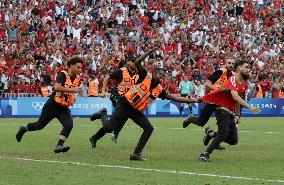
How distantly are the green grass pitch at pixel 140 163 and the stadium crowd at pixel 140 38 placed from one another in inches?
543

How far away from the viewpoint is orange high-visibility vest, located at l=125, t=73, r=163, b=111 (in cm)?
1512

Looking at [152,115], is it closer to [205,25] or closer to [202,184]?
[205,25]

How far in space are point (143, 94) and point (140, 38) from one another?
25.8 m

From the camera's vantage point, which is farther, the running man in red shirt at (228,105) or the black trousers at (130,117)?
the black trousers at (130,117)

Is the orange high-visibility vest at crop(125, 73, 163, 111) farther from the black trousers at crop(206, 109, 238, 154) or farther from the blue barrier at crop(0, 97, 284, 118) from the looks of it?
the blue barrier at crop(0, 97, 284, 118)

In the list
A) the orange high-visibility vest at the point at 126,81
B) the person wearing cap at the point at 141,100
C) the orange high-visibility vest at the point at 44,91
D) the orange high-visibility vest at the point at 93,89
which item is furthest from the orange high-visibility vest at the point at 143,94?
the orange high-visibility vest at the point at 44,91

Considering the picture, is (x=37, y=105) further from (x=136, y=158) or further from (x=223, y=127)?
(x=223, y=127)

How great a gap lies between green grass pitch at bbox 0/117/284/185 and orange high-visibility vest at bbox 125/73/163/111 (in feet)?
3.64

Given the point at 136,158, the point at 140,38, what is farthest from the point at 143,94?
the point at 140,38

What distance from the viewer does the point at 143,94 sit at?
15.2 m

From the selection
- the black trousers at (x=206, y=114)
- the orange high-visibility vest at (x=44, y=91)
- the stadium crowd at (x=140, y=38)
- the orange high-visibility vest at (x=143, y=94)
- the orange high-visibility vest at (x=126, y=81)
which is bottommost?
the orange high-visibility vest at (x=44, y=91)

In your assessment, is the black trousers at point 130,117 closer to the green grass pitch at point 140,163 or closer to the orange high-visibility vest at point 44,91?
the green grass pitch at point 140,163

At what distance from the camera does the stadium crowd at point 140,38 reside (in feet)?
117

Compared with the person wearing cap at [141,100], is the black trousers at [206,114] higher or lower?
lower
